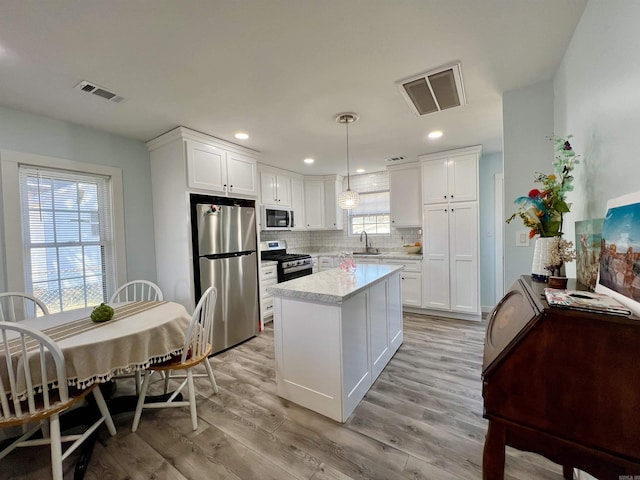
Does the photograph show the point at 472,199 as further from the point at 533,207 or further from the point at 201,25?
the point at 201,25

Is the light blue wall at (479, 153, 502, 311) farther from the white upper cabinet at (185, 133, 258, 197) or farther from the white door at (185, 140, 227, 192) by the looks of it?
the white door at (185, 140, 227, 192)

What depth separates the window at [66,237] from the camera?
7.63ft

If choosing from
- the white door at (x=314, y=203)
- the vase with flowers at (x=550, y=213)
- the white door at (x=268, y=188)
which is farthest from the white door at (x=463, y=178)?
the white door at (x=268, y=188)

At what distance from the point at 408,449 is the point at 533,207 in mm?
1584

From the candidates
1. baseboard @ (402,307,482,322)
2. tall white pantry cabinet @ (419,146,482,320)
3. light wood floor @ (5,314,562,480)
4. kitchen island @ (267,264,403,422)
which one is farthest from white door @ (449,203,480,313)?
kitchen island @ (267,264,403,422)

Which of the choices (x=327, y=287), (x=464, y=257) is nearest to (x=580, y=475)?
(x=327, y=287)

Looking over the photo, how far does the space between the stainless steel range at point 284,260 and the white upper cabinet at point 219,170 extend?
1.18 m

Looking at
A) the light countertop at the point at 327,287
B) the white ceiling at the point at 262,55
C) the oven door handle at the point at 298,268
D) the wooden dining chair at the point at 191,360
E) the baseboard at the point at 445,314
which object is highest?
the white ceiling at the point at 262,55

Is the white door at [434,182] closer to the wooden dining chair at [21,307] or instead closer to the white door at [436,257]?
the white door at [436,257]

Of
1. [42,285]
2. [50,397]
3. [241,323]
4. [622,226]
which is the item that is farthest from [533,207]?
[42,285]

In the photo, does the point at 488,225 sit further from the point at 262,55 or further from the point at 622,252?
the point at 262,55

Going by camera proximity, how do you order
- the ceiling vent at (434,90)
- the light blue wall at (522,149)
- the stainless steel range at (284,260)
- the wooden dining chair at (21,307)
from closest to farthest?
the ceiling vent at (434,90) → the light blue wall at (522,149) → the wooden dining chair at (21,307) → the stainless steel range at (284,260)

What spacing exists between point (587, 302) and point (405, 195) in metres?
3.63

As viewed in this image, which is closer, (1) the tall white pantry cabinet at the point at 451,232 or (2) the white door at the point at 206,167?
(2) the white door at the point at 206,167
